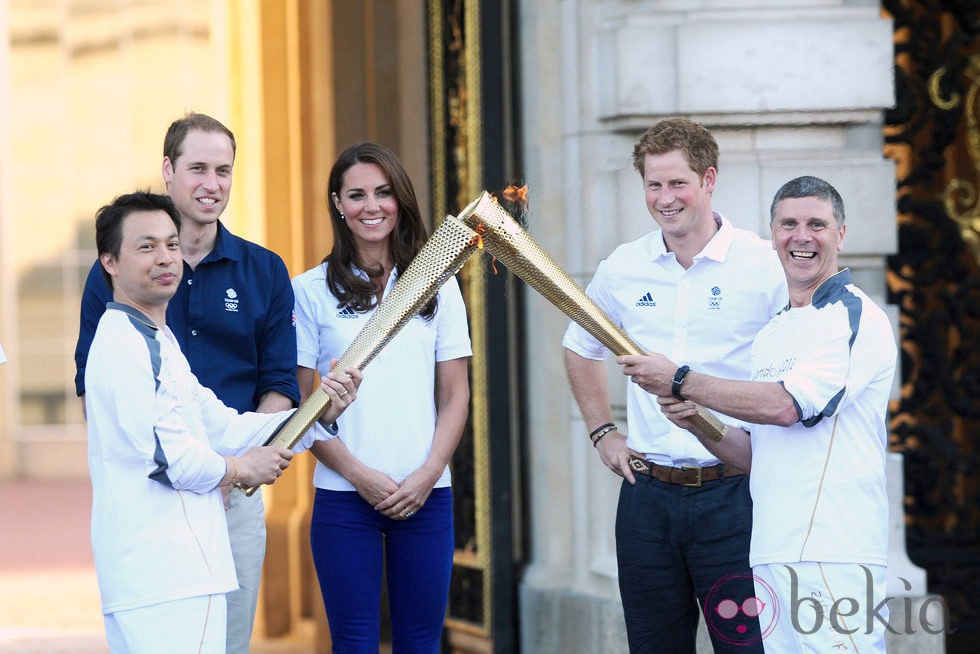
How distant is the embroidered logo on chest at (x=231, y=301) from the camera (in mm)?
4500

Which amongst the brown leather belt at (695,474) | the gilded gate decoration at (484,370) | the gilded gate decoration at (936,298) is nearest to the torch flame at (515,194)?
the brown leather belt at (695,474)

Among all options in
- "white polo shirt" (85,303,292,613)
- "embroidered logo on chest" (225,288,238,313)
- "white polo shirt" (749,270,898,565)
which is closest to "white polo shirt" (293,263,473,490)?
"embroidered logo on chest" (225,288,238,313)

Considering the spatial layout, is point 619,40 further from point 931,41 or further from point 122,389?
point 122,389

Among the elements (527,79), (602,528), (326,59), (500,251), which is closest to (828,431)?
(500,251)

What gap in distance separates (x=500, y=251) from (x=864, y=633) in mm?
1309

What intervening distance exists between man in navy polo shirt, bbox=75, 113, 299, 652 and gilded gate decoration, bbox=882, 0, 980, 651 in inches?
111

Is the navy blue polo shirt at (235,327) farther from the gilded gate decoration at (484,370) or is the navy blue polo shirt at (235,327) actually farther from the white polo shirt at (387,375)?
the gilded gate decoration at (484,370)

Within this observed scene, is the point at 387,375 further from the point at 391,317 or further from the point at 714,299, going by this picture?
the point at 714,299

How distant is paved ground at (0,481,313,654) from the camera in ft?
27.7

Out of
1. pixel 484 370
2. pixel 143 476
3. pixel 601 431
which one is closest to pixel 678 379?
pixel 601 431

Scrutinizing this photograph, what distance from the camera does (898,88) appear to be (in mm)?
6211

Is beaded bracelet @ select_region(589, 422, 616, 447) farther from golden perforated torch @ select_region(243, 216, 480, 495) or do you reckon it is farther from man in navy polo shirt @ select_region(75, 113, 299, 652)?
man in navy polo shirt @ select_region(75, 113, 299, 652)

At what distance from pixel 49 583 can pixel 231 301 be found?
6.73 meters

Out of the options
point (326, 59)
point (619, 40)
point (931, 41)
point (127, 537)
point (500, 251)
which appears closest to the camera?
point (127, 537)
